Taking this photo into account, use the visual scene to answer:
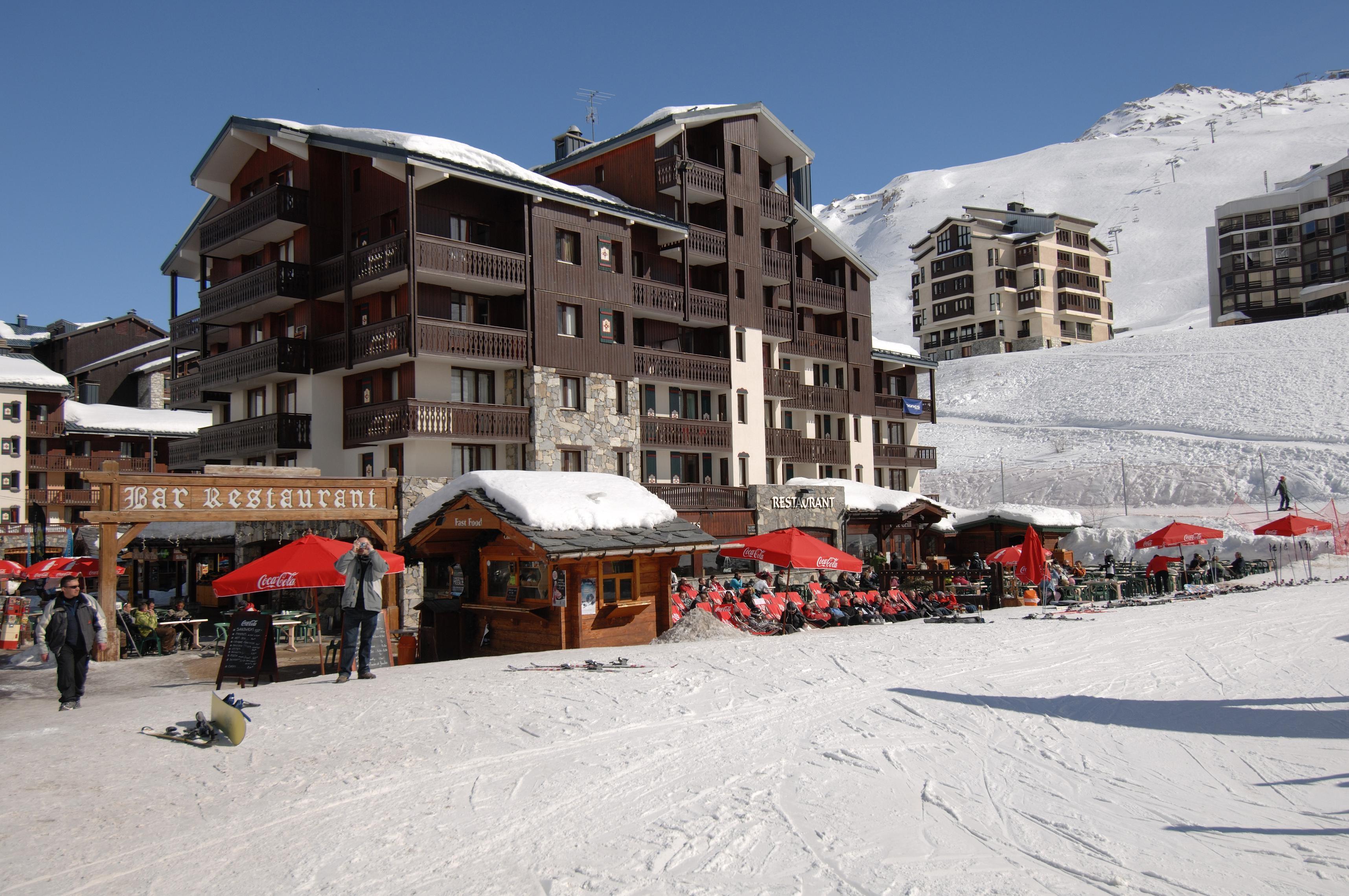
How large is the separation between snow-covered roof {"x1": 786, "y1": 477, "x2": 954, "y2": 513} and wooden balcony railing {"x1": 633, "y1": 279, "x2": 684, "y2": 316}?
8139 millimetres

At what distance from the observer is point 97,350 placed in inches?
2494

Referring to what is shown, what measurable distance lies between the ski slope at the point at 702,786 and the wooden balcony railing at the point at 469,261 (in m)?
15.1

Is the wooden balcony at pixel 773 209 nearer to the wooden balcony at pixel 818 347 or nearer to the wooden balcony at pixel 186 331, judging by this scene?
the wooden balcony at pixel 818 347

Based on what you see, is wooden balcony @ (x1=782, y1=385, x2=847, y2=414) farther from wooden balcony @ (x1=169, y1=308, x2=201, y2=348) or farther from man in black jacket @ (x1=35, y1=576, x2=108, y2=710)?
man in black jacket @ (x1=35, y1=576, x2=108, y2=710)

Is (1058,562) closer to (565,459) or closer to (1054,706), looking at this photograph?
(565,459)

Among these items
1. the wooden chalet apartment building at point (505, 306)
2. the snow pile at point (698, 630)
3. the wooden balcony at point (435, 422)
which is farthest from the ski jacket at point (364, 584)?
the wooden chalet apartment building at point (505, 306)

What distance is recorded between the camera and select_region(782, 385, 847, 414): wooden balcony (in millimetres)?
40500

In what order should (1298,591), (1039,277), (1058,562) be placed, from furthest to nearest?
(1039,277)
(1058,562)
(1298,591)

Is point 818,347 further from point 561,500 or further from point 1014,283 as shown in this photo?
point 1014,283

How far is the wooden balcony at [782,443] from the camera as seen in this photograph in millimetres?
38438

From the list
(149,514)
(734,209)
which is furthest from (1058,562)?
(149,514)

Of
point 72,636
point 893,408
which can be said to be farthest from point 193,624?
point 893,408

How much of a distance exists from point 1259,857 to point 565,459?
24.7 meters

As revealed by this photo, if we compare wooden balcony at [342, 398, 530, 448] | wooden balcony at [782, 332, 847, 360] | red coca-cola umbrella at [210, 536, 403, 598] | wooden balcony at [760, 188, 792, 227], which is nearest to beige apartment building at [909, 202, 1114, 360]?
wooden balcony at [782, 332, 847, 360]
